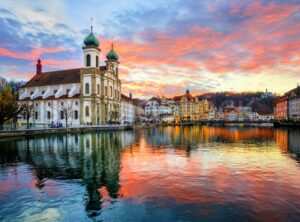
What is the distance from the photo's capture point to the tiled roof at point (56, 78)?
3406 inches

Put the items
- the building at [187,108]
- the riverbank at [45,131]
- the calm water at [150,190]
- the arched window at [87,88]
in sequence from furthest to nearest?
1. the building at [187,108]
2. the arched window at [87,88]
3. the riverbank at [45,131]
4. the calm water at [150,190]

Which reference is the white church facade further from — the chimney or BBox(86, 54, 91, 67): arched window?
the chimney

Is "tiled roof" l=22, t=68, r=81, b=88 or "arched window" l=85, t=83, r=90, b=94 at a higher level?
"tiled roof" l=22, t=68, r=81, b=88

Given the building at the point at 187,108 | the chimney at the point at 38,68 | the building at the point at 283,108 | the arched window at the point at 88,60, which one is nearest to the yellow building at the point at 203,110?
the building at the point at 187,108

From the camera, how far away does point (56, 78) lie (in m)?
90.8

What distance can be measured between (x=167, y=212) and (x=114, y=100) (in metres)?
80.9

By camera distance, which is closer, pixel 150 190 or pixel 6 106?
pixel 150 190

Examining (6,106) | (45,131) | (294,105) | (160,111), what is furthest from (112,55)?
(294,105)

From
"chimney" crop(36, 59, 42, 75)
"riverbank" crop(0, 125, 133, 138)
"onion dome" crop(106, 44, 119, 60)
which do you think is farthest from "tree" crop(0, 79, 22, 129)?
"chimney" crop(36, 59, 42, 75)

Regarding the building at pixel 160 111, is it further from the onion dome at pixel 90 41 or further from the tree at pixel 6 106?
the tree at pixel 6 106

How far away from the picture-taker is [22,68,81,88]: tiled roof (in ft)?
284

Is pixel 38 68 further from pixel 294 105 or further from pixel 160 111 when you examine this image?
pixel 294 105

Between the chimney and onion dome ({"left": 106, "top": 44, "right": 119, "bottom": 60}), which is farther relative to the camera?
the chimney

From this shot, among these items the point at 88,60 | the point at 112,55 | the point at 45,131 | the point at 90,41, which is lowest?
the point at 45,131
